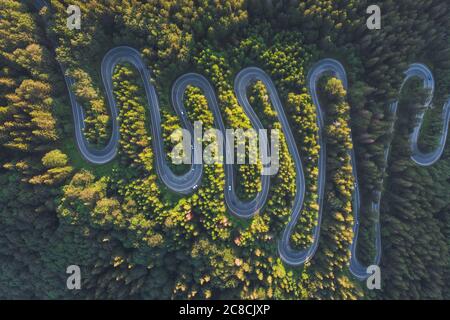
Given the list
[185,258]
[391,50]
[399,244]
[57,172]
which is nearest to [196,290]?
[185,258]

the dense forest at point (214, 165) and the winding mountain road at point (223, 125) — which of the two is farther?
the winding mountain road at point (223, 125)

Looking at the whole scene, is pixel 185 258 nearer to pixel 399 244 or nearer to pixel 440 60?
pixel 399 244

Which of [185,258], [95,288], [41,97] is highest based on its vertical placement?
[41,97]

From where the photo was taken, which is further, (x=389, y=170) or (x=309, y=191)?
(x=389, y=170)

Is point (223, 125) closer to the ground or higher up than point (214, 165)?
higher up

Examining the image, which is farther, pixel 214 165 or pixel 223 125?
pixel 223 125
